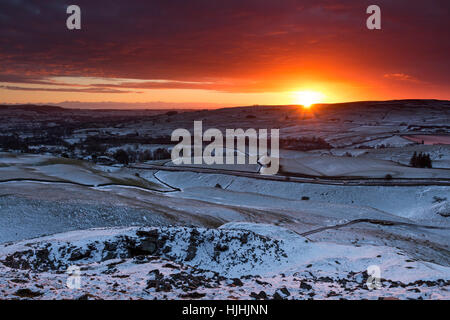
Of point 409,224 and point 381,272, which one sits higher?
point 381,272

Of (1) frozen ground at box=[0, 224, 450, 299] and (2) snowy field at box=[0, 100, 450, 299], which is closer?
A: (1) frozen ground at box=[0, 224, 450, 299]

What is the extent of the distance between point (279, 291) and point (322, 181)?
205ft

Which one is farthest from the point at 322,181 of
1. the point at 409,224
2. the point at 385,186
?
the point at 409,224

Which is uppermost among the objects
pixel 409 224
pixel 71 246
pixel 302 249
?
pixel 71 246

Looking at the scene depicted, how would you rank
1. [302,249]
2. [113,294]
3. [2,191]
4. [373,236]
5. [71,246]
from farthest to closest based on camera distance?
[2,191] < [373,236] < [302,249] < [71,246] < [113,294]

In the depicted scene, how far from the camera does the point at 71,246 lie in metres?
20.9

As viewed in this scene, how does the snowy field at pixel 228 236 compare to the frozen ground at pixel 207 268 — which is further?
the snowy field at pixel 228 236

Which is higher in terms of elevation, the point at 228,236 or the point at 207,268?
the point at 228,236

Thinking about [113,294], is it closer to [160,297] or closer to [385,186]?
[160,297]

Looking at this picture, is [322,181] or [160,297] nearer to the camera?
[160,297]

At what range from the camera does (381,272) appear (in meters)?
19.7

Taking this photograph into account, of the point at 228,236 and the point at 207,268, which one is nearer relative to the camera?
the point at 207,268
